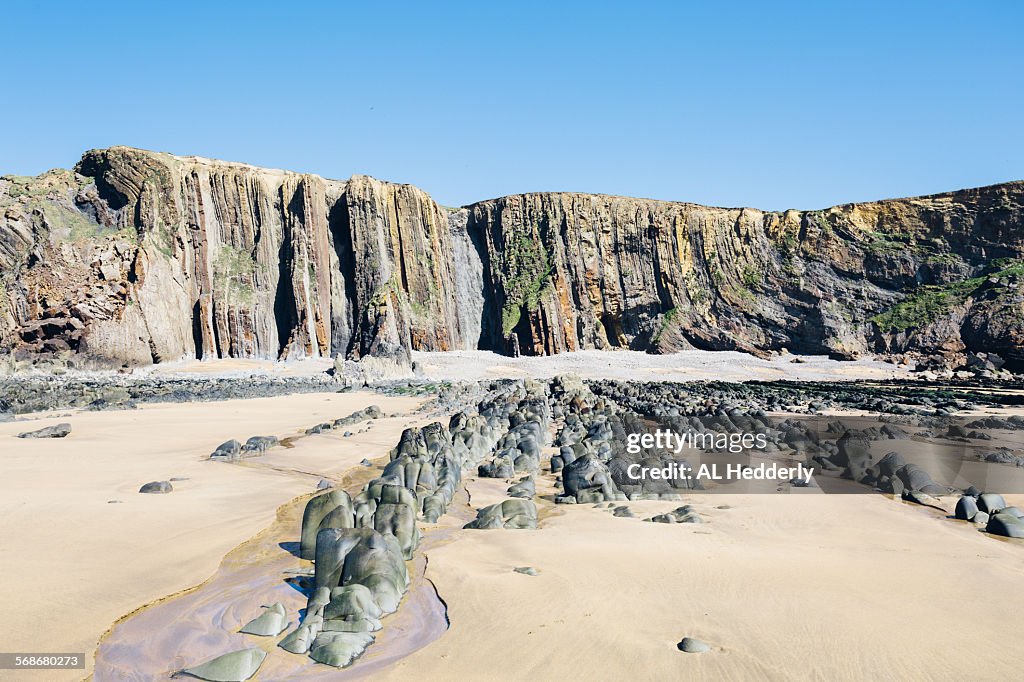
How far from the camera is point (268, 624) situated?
3805 millimetres

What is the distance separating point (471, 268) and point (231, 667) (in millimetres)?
53909

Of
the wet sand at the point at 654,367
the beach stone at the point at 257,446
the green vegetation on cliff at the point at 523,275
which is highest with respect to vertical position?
the green vegetation on cliff at the point at 523,275

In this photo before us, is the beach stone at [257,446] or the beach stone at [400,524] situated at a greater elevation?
the beach stone at [400,524]

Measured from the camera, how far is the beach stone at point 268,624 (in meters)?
3.77

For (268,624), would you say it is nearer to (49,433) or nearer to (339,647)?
(339,647)

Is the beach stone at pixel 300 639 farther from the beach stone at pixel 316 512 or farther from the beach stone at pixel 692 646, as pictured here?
the beach stone at pixel 692 646

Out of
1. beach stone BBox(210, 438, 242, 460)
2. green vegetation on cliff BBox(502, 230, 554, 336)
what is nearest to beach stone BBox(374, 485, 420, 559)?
beach stone BBox(210, 438, 242, 460)

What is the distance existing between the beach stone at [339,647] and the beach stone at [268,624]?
0.37m

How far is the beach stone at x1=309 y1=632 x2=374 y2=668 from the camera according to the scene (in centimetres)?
334

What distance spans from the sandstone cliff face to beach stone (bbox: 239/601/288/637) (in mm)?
35390

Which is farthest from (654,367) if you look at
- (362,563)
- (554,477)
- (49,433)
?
(362,563)

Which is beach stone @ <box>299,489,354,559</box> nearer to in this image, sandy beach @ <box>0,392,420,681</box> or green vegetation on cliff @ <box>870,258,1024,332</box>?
sandy beach @ <box>0,392,420,681</box>

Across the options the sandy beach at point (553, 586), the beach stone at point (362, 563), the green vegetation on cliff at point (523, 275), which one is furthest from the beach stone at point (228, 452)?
the green vegetation on cliff at point (523, 275)

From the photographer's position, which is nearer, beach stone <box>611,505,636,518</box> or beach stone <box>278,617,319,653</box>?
beach stone <box>278,617,319,653</box>
